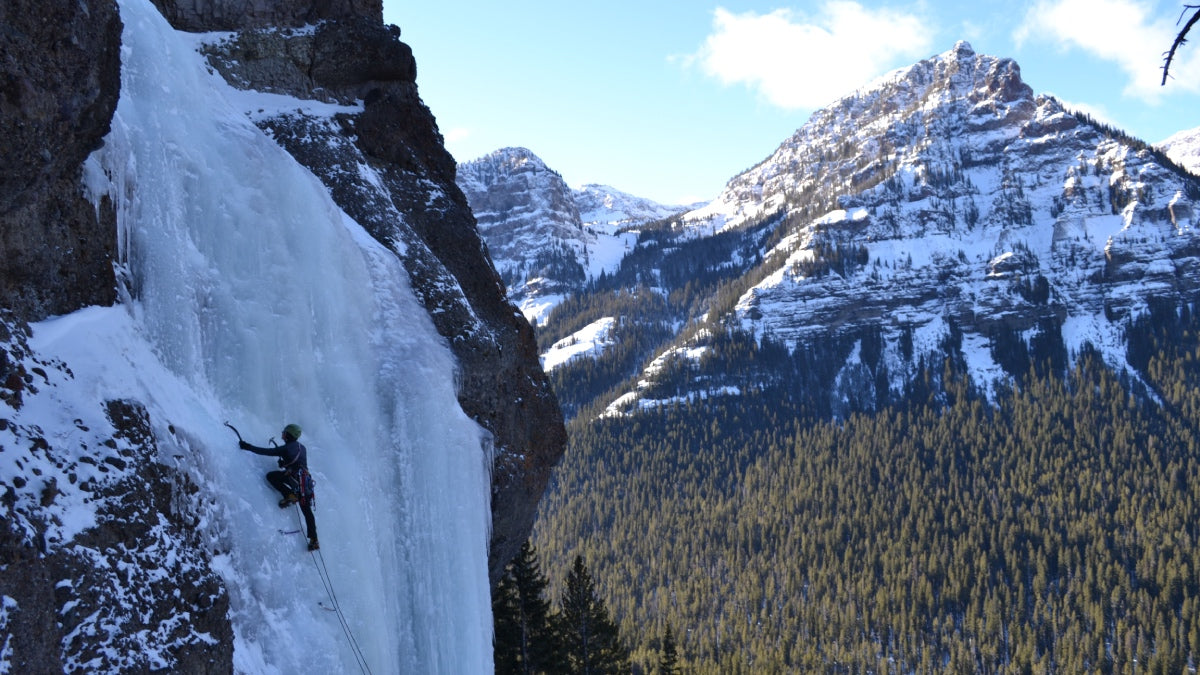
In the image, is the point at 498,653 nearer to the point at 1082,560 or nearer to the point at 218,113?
the point at 218,113

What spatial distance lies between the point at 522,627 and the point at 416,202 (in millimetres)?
17478

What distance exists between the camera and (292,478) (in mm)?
12836

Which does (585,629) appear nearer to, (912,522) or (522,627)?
(522,627)

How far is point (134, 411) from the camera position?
1128 cm

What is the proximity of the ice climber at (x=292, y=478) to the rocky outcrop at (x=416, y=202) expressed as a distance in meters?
6.01

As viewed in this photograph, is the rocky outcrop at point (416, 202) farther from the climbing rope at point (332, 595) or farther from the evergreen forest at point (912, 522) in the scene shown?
the evergreen forest at point (912, 522)

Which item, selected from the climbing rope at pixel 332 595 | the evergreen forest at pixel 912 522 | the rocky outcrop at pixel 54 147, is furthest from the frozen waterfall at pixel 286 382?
the evergreen forest at pixel 912 522

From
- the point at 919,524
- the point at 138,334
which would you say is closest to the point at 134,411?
the point at 138,334

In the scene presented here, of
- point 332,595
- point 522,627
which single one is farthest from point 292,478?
point 522,627

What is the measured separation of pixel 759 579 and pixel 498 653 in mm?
97879

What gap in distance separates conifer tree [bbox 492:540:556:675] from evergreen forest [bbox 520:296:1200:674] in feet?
163

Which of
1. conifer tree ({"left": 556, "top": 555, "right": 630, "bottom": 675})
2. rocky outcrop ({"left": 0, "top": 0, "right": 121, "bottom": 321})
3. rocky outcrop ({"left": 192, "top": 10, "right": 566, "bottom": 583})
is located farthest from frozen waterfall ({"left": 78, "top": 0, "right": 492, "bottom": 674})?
conifer tree ({"left": 556, "top": 555, "right": 630, "bottom": 675})

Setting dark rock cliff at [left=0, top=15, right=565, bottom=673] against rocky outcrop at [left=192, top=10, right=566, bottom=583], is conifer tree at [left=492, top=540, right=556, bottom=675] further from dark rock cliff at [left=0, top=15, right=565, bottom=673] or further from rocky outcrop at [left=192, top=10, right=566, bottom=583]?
dark rock cliff at [left=0, top=15, right=565, bottom=673]

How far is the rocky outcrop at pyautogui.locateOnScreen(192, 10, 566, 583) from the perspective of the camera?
1923 cm
